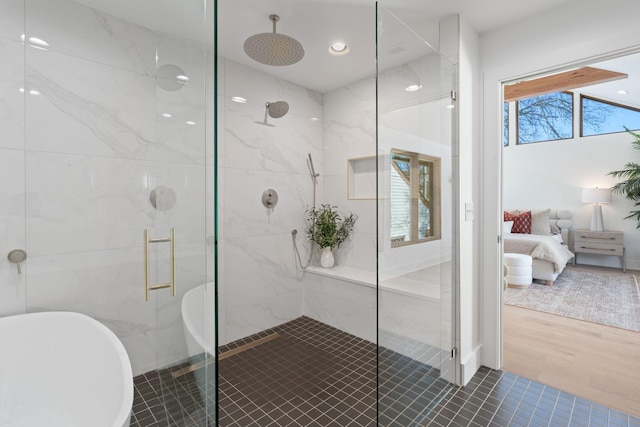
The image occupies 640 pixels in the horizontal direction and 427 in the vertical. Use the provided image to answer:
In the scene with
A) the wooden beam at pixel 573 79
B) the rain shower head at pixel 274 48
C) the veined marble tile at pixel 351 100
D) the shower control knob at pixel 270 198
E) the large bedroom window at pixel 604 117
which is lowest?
the shower control knob at pixel 270 198

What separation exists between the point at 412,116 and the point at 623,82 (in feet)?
17.1

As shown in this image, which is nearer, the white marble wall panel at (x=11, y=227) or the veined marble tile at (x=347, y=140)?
→ the white marble wall panel at (x=11, y=227)

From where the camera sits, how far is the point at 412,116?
1.76 metres

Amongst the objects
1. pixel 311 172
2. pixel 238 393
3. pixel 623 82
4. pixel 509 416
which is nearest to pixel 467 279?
pixel 509 416

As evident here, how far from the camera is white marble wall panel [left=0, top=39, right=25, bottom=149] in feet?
5.42

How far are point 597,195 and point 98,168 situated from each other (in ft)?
23.7

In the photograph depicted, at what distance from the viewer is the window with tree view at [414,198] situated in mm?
1692

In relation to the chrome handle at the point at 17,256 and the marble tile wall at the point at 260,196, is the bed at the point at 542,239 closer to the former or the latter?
the marble tile wall at the point at 260,196

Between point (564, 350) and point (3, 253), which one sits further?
point (564, 350)

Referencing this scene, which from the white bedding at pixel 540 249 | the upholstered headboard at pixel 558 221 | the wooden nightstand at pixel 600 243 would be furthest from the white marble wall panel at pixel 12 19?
the wooden nightstand at pixel 600 243

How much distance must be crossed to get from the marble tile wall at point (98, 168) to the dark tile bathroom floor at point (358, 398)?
10.5 inches

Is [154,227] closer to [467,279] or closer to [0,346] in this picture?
[0,346]

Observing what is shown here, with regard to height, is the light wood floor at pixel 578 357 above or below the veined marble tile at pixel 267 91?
below

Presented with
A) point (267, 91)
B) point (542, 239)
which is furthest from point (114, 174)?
point (542, 239)
